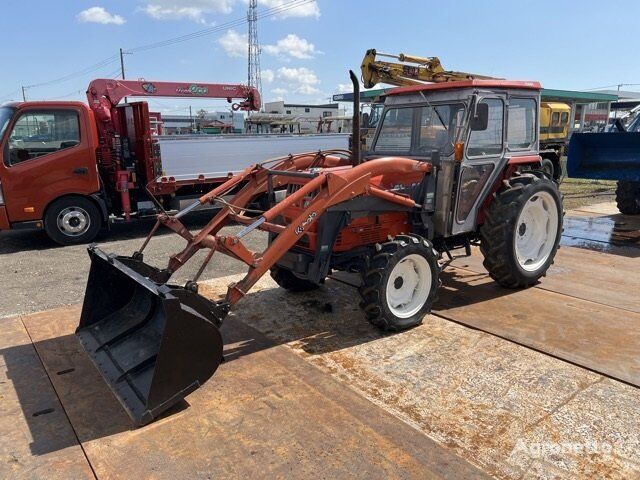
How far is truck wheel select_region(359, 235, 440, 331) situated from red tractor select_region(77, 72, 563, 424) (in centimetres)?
1

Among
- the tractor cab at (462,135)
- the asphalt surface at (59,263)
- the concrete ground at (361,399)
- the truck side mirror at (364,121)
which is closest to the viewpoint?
the concrete ground at (361,399)

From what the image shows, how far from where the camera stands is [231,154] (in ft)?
32.1

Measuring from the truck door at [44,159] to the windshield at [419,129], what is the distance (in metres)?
5.15

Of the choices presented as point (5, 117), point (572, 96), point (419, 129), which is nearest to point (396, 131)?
point (419, 129)

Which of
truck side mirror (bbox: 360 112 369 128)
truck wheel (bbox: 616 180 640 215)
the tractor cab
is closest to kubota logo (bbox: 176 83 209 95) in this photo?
truck side mirror (bbox: 360 112 369 128)

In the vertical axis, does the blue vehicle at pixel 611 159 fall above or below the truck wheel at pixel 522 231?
above

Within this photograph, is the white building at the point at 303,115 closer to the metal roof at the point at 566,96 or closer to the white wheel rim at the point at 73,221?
the metal roof at the point at 566,96

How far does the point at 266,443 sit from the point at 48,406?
5.00ft

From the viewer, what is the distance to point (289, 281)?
17.8ft

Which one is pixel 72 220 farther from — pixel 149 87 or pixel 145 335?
pixel 145 335

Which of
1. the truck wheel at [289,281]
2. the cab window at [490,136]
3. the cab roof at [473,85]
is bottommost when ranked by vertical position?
the truck wheel at [289,281]

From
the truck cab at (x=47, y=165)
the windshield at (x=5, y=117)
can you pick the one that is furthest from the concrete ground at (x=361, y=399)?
the windshield at (x=5, y=117)

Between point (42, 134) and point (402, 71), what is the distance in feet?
20.2

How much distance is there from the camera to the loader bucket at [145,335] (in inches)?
120
